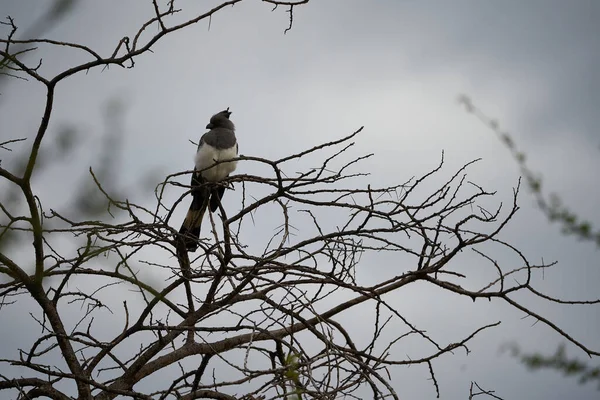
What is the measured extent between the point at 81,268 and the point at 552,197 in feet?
7.10

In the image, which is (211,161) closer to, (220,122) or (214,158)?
(214,158)

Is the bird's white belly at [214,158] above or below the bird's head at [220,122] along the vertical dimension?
below

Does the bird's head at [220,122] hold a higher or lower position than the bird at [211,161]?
higher

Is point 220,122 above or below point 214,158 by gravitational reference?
above

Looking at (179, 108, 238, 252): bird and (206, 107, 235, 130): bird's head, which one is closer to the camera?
(179, 108, 238, 252): bird

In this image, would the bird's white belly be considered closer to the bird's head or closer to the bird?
the bird

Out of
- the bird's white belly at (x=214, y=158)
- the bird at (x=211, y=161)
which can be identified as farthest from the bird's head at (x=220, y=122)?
the bird's white belly at (x=214, y=158)

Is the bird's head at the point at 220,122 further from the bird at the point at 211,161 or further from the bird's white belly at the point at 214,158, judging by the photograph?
the bird's white belly at the point at 214,158

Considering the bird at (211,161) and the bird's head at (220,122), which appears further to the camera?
the bird's head at (220,122)

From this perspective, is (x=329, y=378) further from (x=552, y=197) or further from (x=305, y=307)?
(x=552, y=197)

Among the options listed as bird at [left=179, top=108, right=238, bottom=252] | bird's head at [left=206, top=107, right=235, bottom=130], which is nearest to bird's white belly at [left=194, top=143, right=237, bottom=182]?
bird at [left=179, top=108, right=238, bottom=252]

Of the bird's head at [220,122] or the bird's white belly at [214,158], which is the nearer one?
the bird's white belly at [214,158]

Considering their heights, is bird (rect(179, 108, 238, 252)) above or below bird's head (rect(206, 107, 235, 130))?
below

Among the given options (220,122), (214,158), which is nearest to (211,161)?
(214,158)
